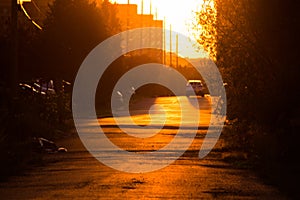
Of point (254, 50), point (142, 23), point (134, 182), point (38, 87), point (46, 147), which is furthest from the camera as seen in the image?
point (142, 23)

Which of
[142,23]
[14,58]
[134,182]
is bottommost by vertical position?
[134,182]

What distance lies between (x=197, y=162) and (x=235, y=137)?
4079 millimetres

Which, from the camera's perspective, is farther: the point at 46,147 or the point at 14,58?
the point at 14,58

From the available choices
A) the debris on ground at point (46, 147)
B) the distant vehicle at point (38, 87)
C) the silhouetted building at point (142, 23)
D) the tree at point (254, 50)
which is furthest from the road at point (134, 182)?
the silhouetted building at point (142, 23)

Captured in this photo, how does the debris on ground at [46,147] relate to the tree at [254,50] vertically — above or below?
below

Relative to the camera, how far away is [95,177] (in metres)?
15.5

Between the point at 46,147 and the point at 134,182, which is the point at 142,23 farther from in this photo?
the point at 134,182

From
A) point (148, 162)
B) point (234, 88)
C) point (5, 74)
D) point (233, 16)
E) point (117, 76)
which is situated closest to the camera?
point (148, 162)

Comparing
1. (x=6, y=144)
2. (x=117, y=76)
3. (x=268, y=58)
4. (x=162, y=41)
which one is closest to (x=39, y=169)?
(x=6, y=144)

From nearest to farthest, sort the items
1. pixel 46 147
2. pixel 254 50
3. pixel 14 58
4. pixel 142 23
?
pixel 254 50, pixel 46 147, pixel 14 58, pixel 142 23

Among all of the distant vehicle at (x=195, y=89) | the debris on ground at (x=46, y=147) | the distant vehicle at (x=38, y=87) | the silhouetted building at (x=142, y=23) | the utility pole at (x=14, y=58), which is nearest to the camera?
the debris on ground at (x=46, y=147)

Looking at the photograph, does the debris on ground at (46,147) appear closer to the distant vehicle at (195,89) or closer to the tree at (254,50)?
the tree at (254,50)

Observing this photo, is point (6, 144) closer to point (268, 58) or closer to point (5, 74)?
point (268, 58)

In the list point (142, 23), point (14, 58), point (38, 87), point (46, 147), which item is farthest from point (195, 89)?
point (46, 147)
